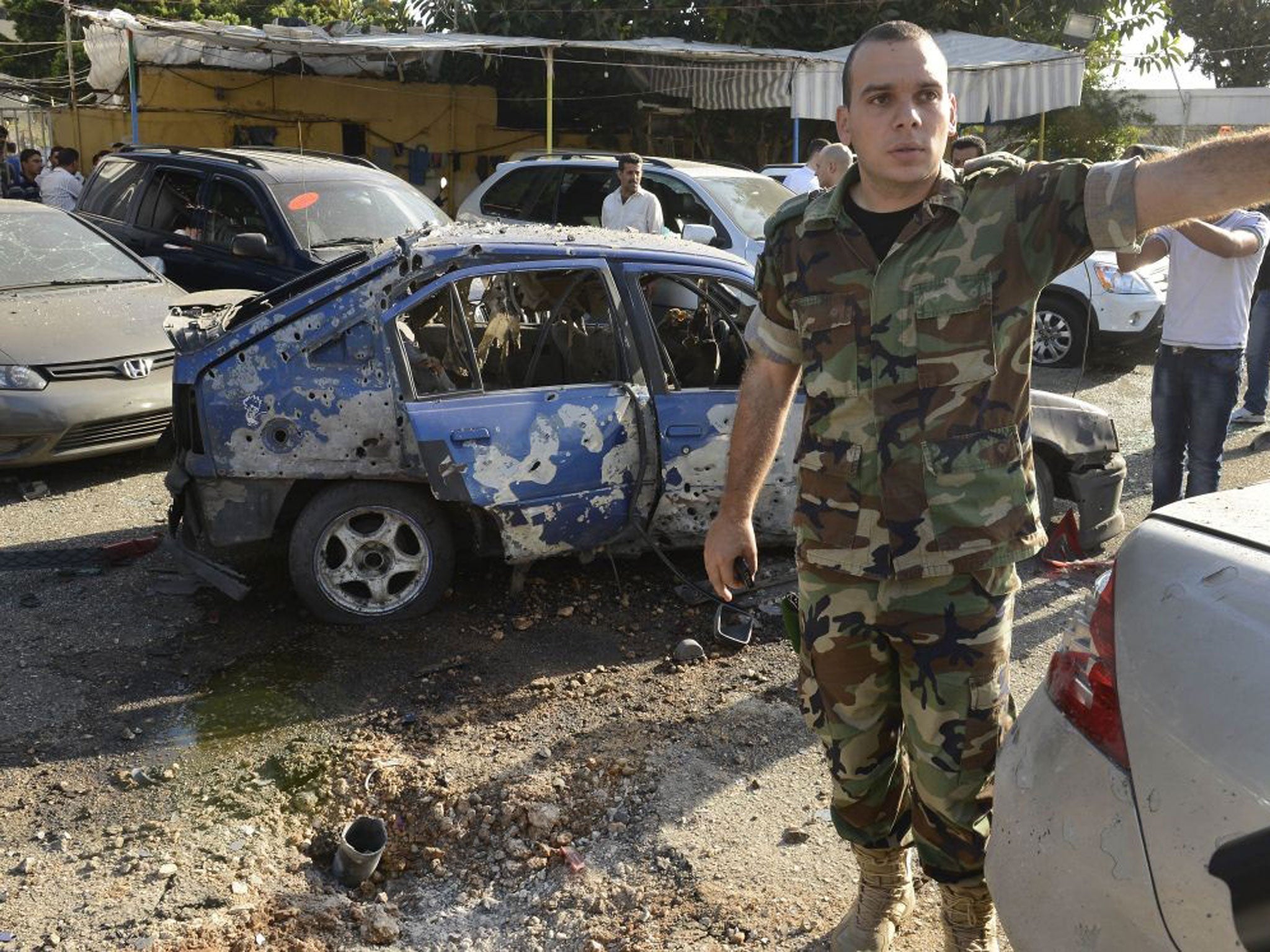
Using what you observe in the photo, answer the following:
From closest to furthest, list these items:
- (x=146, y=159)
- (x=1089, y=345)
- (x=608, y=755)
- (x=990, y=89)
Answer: (x=608, y=755)
(x=146, y=159)
(x=1089, y=345)
(x=990, y=89)

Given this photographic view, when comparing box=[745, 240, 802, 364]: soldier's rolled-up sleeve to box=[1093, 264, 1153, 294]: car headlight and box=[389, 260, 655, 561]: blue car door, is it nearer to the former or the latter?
box=[389, 260, 655, 561]: blue car door

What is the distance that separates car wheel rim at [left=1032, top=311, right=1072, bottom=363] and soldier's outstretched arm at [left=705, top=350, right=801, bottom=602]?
8041mm

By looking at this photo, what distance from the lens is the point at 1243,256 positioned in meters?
5.04

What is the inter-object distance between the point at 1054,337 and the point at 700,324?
225 inches

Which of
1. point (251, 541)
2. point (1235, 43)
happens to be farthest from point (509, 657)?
point (1235, 43)

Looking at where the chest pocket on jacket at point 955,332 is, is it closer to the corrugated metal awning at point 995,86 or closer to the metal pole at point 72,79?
the corrugated metal awning at point 995,86

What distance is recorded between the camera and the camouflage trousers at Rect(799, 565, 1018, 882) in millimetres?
2428

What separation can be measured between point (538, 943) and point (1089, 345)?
8624 mm

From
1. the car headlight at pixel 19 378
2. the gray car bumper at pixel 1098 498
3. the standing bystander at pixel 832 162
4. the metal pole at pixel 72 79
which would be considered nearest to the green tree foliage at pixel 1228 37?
the metal pole at pixel 72 79

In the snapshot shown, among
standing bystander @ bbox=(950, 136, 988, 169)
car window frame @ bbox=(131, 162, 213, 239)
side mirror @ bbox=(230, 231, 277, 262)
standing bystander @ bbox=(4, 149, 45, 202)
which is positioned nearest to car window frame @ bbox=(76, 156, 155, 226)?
car window frame @ bbox=(131, 162, 213, 239)

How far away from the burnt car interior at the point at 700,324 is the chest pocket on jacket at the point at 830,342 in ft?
8.62

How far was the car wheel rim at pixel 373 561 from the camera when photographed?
187 inches

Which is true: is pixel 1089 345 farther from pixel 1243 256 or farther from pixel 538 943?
pixel 538 943

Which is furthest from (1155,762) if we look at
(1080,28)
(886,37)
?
(1080,28)
